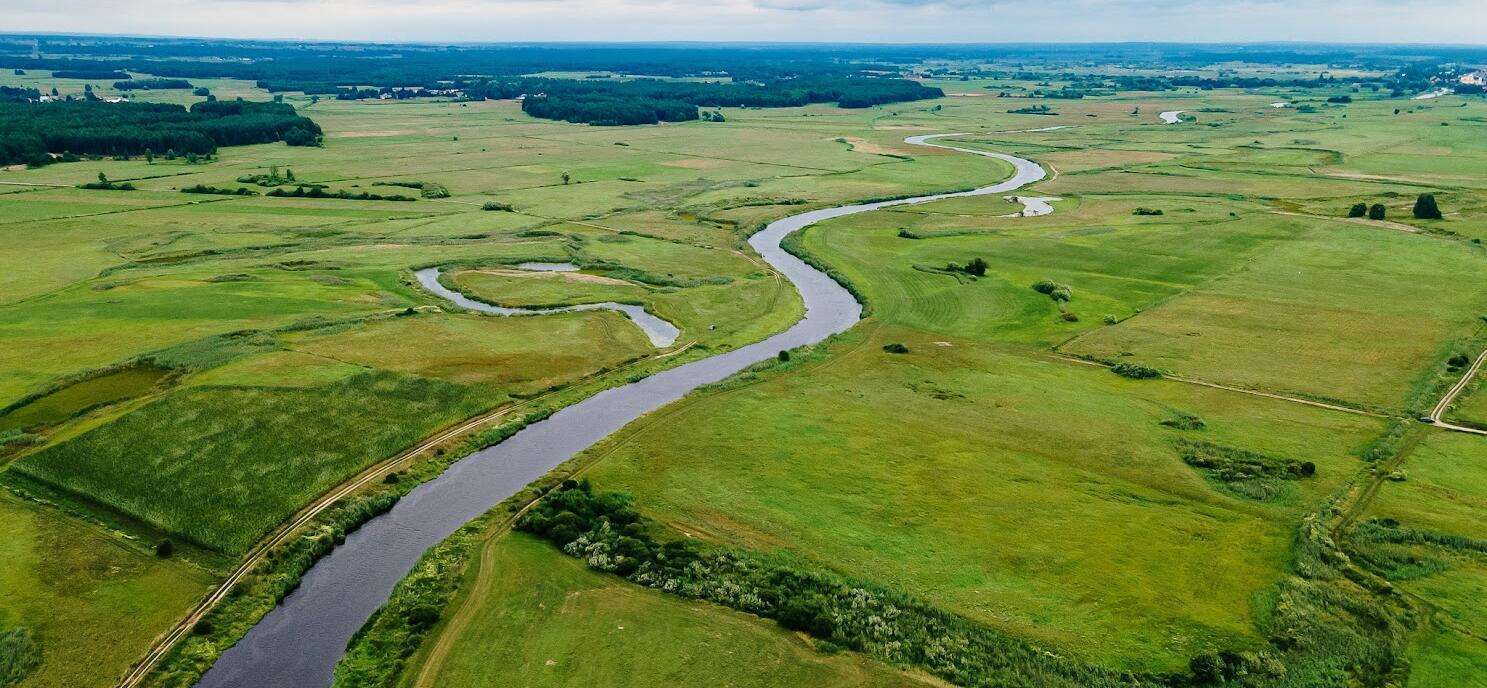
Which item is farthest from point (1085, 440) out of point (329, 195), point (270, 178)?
point (270, 178)

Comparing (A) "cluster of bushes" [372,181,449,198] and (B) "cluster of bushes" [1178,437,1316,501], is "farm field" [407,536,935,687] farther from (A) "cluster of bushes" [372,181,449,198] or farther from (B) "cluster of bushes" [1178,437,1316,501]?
(A) "cluster of bushes" [372,181,449,198]

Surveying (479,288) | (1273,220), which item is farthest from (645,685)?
(1273,220)

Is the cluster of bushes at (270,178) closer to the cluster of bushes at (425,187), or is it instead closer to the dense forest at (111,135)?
the cluster of bushes at (425,187)

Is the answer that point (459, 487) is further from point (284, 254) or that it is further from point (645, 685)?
point (284, 254)

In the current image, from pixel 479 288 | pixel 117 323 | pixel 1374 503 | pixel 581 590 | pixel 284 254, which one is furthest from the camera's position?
pixel 284 254

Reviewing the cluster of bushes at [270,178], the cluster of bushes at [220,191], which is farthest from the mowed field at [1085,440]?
the cluster of bushes at [270,178]

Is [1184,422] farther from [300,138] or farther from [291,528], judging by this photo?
→ [300,138]

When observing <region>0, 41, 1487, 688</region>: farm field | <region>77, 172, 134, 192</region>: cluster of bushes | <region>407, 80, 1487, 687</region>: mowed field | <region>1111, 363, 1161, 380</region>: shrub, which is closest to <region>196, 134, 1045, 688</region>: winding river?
<region>0, 41, 1487, 688</region>: farm field
